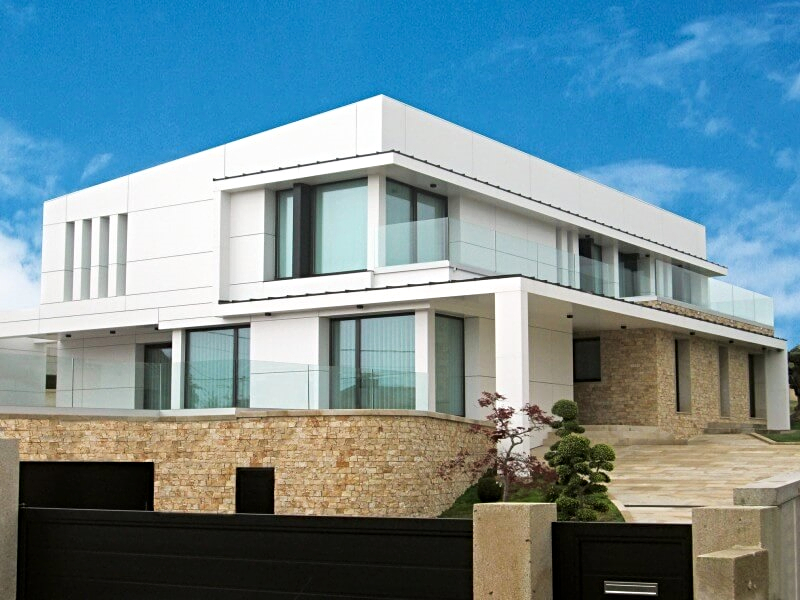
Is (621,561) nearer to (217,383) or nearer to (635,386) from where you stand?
(217,383)

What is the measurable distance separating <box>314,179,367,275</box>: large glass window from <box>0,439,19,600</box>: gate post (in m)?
16.1

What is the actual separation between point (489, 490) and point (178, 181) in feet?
49.0

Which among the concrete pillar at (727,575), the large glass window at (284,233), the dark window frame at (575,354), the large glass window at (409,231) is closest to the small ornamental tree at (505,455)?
the large glass window at (409,231)

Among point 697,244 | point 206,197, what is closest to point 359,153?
point 206,197

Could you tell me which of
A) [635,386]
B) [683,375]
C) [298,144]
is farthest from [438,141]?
[683,375]

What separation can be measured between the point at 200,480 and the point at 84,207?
47.2ft

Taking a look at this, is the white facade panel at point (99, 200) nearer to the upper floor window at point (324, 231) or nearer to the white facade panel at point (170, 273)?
the white facade panel at point (170, 273)

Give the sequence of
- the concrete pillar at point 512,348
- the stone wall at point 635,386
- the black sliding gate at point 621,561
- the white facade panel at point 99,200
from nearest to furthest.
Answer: the black sliding gate at point 621,561, the concrete pillar at point 512,348, the stone wall at point 635,386, the white facade panel at point 99,200

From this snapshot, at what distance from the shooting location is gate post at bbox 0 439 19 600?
14.0 metres

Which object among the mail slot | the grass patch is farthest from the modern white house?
the mail slot

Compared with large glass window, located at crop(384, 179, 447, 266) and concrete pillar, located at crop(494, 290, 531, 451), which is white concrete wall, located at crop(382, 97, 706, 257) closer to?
large glass window, located at crop(384, 179, 447, 266)

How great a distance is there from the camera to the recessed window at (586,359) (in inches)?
1366

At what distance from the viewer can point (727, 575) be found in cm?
984

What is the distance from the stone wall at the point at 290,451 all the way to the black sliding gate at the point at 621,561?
39.2 ft
